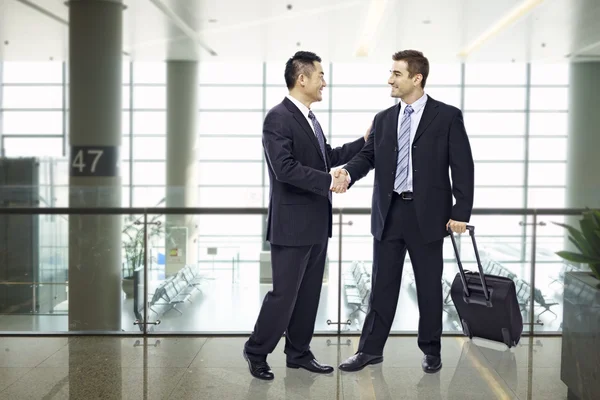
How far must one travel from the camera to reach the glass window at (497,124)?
1608cm

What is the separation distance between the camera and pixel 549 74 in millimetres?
15734

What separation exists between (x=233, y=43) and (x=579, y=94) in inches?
353

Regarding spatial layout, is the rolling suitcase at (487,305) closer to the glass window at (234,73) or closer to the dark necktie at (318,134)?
the dark necktie at (318,134)

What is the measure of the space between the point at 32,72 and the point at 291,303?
14.6m

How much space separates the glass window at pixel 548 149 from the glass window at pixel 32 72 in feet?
39.0

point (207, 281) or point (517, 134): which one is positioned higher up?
point (517, 134)

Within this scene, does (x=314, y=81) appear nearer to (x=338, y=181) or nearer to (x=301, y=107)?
Result: (x=301, y=107)

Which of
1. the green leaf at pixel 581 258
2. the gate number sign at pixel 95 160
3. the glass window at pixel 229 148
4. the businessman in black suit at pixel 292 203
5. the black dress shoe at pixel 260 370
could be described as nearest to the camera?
the green leaf at pixel 581 258

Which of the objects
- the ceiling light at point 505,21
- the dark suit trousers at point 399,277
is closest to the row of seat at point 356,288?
the dark suit trousers at point 399,277

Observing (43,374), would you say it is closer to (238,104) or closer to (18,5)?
(18,5)

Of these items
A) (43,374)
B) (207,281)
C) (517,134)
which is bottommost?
(43,374)

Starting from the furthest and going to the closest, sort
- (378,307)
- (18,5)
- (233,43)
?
(233,43) → (18,5) → (378,307)

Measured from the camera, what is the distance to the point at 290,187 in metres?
3.14

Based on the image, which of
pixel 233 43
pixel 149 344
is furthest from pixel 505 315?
pixel 233 43
